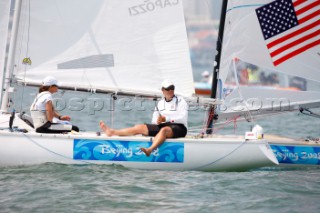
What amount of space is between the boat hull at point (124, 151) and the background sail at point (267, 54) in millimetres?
1079

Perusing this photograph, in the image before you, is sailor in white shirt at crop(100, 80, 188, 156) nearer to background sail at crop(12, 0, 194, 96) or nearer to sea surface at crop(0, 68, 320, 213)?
sea surface at crop(0, 68, 320, 213)

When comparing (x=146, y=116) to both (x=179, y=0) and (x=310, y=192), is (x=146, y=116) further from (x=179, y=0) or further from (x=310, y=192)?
(x=310, y=192)

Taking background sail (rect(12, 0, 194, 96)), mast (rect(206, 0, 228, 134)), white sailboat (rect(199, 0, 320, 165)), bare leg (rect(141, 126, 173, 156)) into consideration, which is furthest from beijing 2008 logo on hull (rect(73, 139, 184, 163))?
white sailboat (rect(199, 0, 320, 165))

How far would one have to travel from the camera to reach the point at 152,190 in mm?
7957

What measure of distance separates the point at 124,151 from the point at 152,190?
106 cm

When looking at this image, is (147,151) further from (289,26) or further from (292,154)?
(289,26)

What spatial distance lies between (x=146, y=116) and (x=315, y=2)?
417 inches

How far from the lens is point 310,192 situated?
809cm

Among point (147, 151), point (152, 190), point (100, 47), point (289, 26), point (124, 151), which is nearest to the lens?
point (152, 190)

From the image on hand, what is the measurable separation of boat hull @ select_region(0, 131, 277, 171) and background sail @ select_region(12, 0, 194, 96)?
39.0 inches

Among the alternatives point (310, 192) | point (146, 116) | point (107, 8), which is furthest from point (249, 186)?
point (146, 116)

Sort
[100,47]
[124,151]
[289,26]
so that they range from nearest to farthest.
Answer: [124,151]
[100,47]
[289,26]

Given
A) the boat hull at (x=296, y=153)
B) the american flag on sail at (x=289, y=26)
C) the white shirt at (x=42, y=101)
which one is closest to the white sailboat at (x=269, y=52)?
the american flag on sail at (x=289, y=26)

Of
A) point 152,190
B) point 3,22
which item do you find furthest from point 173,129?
point 3,22
